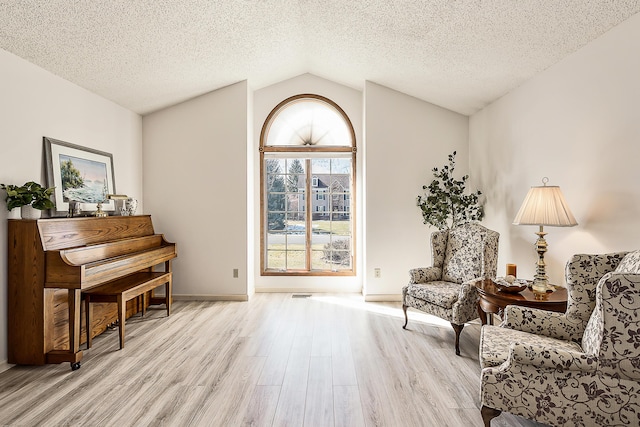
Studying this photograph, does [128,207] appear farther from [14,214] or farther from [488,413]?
[488,413]

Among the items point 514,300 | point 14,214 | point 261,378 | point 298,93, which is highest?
point 298,93

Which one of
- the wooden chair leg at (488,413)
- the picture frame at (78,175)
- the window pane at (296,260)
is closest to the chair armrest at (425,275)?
the wooden chair leg at (488,413)

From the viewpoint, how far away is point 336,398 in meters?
2.46

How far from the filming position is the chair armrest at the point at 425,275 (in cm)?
390

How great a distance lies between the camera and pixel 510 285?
9.25 ft

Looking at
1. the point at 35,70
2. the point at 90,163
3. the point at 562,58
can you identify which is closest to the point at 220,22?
the point at 35,70

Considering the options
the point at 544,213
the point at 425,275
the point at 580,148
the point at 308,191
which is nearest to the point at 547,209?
the point at 544,213

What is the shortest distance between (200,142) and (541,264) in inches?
164

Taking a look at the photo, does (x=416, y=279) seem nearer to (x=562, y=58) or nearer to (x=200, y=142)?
(x=562, y=58)

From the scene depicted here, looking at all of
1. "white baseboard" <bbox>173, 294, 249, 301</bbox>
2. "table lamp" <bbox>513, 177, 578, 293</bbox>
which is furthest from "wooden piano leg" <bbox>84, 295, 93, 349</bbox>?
"table lamp" <bbox>513, 177, 578, 293</bbox>

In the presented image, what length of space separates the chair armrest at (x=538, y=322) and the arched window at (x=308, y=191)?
3.23m

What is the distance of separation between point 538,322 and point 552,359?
618 mm

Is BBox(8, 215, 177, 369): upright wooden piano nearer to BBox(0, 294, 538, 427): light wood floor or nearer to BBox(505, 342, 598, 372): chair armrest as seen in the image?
BBox(0, 294, 538, 427): light wood floor

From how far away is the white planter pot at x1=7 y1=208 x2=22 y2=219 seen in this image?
2.96 metres
